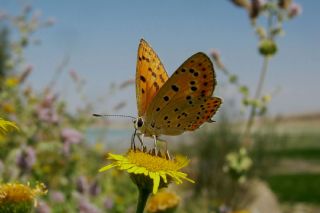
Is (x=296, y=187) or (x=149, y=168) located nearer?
(x=149, y=168)

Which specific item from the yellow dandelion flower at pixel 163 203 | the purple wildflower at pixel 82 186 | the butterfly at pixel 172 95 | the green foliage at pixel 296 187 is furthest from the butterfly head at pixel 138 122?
the green foliage at pixel 296 187

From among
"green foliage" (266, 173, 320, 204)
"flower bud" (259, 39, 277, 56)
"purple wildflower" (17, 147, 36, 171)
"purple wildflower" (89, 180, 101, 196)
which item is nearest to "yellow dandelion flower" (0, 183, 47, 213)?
"purple wildflower" (17, 147, 36, 171)

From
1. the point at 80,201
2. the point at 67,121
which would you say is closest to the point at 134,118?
the point at 80,201

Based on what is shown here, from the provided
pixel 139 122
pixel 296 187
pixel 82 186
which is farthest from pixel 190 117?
pixel 296 187

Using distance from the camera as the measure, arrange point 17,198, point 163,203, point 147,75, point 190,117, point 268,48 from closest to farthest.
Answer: point 17,198 → point 147,75 → point 190,117 → point 163,203 → point 268,48

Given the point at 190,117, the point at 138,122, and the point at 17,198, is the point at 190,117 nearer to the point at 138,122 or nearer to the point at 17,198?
the point at 138,122

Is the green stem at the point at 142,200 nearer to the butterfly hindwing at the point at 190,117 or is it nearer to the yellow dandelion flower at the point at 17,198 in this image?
the yellow dandelion flower at the point at 17,198

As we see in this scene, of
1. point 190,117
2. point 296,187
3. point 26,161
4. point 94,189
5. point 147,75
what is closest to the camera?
point 147,75

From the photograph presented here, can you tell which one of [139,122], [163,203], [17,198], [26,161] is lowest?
[26,161]
